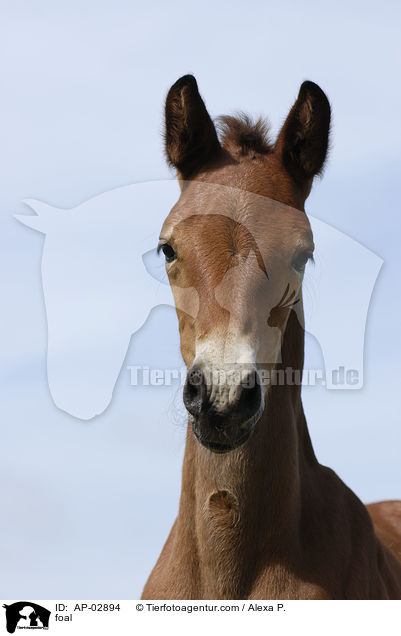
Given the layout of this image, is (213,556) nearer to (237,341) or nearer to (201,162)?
(237,341)

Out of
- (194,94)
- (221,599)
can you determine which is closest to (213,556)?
(221,599)

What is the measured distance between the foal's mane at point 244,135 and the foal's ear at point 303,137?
123 mm

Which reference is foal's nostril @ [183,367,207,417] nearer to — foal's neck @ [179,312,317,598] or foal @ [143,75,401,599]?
foal @ [143,75,401,599]

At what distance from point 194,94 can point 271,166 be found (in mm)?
722

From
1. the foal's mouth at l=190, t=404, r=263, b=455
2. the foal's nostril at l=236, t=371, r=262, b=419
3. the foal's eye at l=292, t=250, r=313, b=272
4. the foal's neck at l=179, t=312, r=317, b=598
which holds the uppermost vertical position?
the foal's eye at l=292, t=250, r=313, b=272

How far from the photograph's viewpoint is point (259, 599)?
4672 millimetres

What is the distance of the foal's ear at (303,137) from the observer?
5363 millimetres

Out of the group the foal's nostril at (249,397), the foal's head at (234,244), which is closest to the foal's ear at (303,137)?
the foal's head at (234,244)

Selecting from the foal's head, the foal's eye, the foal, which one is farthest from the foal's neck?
the foal's eye

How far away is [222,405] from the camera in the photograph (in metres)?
3.99
